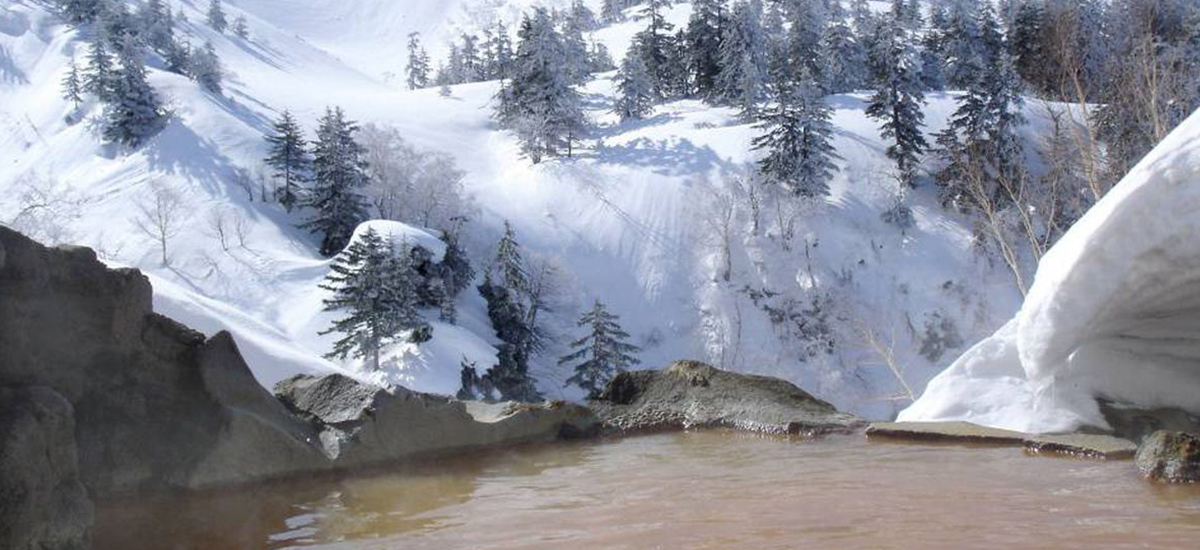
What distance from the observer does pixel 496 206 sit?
5647 centimetres

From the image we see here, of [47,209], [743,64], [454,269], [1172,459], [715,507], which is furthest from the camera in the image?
[743,64]

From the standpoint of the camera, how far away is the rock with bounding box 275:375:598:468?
25.5ft

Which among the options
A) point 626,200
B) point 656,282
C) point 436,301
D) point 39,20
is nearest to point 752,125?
point 626,200

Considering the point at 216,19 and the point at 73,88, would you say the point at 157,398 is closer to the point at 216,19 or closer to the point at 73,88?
the point at 73,88

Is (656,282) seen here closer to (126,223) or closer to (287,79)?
(126,223)

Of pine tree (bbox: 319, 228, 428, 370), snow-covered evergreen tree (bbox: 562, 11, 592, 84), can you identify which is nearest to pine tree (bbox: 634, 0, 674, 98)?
snow-covered evergreen tree (bbox: 562, 11, 592, 84)

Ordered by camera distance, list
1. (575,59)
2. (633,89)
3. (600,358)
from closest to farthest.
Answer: (600,358), (633,89), (575,59)

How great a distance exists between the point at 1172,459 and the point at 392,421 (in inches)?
220

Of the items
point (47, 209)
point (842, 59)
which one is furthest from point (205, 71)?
point (842, 59)

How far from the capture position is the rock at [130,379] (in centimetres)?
596

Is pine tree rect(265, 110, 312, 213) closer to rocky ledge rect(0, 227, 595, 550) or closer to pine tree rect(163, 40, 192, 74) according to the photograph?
pine tree rect(163, 40, 192, 74)

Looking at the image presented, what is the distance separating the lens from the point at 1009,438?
7266 millimetres

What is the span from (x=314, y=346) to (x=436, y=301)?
16.8 ft

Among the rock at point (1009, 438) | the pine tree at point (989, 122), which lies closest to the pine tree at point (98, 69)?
the pine tree at point (989, 122)
